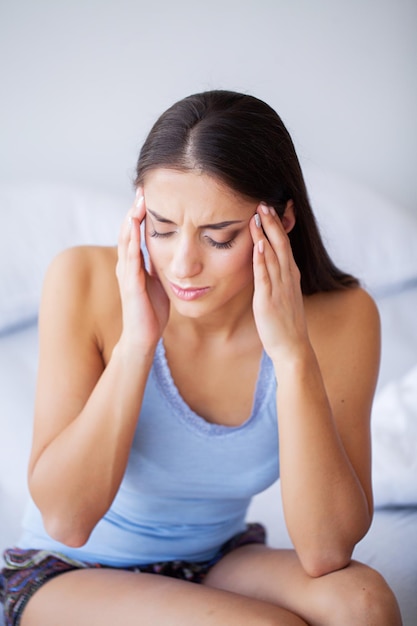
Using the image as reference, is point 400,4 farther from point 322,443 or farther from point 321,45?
point 322,443

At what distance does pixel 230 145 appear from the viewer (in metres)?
0.82

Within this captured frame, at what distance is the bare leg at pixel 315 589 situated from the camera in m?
0.82

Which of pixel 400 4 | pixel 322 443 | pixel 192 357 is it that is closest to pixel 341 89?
pixel 400 4

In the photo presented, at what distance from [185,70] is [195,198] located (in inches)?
Answer: 24.8

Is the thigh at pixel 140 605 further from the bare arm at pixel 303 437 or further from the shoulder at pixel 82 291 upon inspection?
the shoulder at pixel 82 291

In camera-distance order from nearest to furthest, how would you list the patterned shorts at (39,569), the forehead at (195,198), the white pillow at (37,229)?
the forehead at (195,198) → the patterned shorts at (39,569) → the white pillow at (37,229)

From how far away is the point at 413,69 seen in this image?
1.46 m

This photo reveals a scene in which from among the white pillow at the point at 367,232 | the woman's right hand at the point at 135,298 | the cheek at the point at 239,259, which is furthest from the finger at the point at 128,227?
the white pillow at the point at 367,232

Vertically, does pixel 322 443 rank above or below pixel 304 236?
below

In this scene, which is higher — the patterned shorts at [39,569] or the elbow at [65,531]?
the elbow at [65,531]

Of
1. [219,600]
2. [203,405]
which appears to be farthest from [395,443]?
[219,600]

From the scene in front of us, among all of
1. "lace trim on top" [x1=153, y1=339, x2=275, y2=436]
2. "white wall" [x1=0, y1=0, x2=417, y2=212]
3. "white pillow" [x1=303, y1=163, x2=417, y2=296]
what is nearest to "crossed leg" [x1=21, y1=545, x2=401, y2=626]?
"lace trim on top" [x1=153, y1=339, x2=275, y2=436]

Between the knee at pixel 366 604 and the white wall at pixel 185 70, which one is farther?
A: the white wall at pixel 185 70

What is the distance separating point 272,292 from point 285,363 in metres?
0.08
